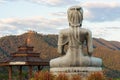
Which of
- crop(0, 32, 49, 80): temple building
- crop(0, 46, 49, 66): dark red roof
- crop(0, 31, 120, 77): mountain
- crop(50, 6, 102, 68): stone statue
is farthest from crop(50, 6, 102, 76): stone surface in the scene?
crop(0, 31, 120, 77): mountain

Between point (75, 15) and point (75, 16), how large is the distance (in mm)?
44

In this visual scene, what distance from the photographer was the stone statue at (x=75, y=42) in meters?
13.7

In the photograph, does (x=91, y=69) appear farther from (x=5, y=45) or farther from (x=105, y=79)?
(x=5, y=45)

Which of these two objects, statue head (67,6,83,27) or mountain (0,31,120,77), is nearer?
statue head (67,6,83,27)

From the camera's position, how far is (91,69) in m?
13.6

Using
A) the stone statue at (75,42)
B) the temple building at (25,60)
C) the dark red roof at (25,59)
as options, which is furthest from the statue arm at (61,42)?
the dark red roof at (25,59)

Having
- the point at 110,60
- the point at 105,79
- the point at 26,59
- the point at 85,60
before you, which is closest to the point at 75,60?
the point at 85,60

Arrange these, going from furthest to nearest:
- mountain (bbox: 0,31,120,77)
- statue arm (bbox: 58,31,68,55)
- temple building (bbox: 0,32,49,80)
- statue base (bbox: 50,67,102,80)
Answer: mountain (bbox: 0,31,120,77) < temple building (bbox: 0,32,49,80) < statue arm (bbox: 58,31,68,55) < statue base (bbox: 50,67,102,80)

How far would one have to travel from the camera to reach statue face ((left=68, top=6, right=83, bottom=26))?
45.9ft

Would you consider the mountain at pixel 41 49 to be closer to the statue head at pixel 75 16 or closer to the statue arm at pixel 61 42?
the statue arm at pixel 61 42

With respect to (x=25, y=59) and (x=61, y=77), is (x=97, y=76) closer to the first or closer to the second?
(x=61, y=77)

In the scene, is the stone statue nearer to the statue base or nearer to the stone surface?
the stone surface

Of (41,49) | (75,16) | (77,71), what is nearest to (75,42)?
(75,16)

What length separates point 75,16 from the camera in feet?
45.9
